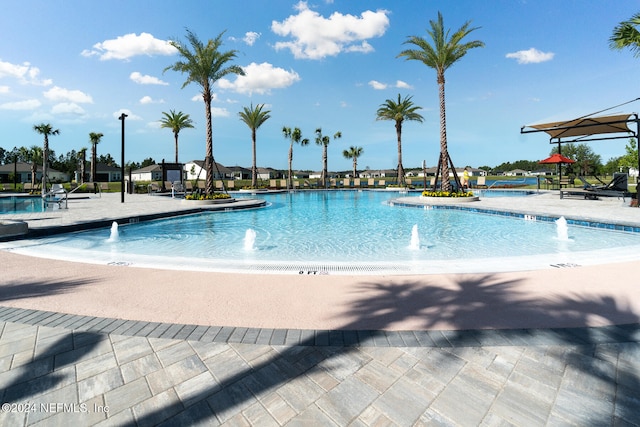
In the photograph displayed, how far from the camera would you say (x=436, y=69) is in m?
23.1

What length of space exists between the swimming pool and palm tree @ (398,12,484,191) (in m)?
9.39

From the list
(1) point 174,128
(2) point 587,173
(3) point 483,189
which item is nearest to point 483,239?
(3) point 483,189

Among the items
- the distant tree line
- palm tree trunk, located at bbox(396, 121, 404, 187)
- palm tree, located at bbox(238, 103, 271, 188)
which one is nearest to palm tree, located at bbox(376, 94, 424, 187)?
palm tree trunk, located at bbox(396, 121, 404, 187)

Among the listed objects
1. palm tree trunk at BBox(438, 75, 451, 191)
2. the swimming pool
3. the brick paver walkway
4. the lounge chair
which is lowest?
the brick paver walkway

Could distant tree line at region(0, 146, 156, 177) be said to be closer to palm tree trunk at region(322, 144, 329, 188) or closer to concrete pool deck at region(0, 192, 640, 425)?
palm tree trunk at region(322, 144, 329, 188)

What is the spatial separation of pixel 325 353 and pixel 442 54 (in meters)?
24.3

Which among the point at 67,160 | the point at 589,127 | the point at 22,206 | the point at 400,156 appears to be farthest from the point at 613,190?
the point at 67,160

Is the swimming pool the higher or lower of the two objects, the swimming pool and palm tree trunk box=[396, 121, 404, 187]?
the lower

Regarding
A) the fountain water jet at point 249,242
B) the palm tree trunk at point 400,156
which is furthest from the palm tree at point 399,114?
the fountain water jet at point 249,242

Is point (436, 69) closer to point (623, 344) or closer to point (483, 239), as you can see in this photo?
point (483, 239)

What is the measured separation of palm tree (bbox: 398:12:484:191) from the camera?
22.0 meters

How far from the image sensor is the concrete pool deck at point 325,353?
2.25 meters

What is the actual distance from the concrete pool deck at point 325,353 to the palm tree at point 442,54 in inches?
749

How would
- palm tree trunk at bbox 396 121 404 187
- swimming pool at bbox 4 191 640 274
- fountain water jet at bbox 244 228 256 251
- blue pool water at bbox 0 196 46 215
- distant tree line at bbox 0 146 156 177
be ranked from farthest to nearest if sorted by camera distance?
distant tree line at bbox 0 146 156 177 → palm tree trunk at bbox 396 121 404 187 → blue pool water at bbox 0 196 46 215 → fountain water jet at bbox 244 228 256 251 → swimming pool at bbox 4 191 640 274
